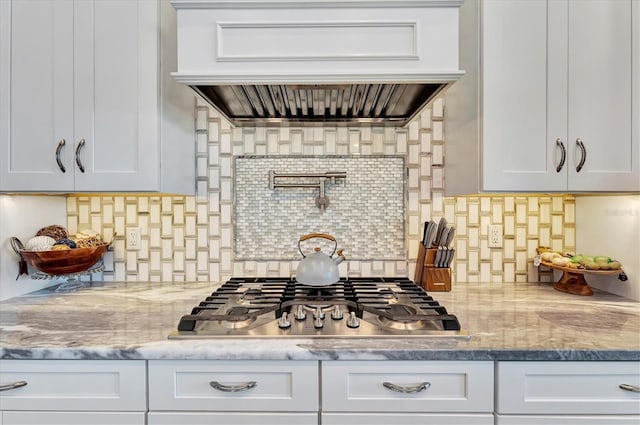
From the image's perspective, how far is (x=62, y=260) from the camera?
5.13ft

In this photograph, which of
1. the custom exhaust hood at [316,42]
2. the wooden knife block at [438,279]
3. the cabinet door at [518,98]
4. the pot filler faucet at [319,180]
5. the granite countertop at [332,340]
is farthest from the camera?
the pot filler faucet at [319,180]

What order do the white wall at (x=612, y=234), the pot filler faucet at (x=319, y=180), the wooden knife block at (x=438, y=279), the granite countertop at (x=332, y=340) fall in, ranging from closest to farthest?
the granite countertop at (x=332, y=340) → the white wall at (x=612, y=234) → the wooden knife block at (x=438, y=279) → the pot filler faucet at (x=319, y=180)

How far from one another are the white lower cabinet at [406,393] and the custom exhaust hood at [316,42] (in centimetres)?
90

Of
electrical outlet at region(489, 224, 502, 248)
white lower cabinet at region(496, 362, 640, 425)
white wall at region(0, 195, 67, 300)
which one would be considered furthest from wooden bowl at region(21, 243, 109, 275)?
electrical outlet at region(489, 224, 502, 248)

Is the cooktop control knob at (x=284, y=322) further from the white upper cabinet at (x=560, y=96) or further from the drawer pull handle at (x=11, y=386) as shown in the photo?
the white upper cabinet at (x=560, y=96)

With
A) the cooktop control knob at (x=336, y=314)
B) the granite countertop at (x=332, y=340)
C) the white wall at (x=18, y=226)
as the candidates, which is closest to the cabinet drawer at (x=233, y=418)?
the granite countertop at (x=332, y=340)

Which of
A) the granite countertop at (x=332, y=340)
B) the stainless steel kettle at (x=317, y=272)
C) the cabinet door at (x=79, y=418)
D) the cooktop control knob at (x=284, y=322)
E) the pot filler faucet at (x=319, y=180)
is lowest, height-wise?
the cabinet door at (x=79, y=418)

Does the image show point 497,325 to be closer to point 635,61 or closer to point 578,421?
point 578,421

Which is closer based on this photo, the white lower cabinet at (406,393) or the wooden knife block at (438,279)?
the white lower cabinet at (406,393)

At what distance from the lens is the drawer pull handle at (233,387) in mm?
1027

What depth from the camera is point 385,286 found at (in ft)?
5.32

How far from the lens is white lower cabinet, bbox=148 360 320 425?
3.39ft

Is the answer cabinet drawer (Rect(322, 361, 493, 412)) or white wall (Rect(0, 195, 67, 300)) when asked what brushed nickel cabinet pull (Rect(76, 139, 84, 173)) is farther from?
cabinet drawer (Rect(322, 361, 493, 412))

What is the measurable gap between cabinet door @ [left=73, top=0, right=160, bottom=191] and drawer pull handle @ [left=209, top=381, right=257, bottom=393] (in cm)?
77
